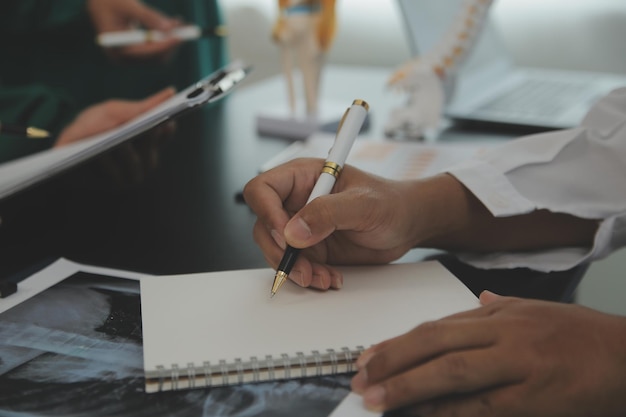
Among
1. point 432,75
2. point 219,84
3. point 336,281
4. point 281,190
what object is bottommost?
point 336,281

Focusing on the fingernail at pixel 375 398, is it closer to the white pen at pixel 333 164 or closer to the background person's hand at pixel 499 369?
the background person's hand at pixel 499 369

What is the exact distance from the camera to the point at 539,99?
1264mm

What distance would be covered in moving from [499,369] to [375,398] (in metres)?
0.08

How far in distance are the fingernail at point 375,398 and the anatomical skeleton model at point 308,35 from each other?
78 cm

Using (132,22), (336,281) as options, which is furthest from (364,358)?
(132,22)

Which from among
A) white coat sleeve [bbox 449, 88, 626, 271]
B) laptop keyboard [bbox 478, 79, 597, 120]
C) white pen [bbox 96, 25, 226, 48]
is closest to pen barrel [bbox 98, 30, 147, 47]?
white pen [bbox 96, 25, 226, 48]

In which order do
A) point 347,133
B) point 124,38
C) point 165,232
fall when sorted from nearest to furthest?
point 347,133
point 165,232
point 124,38

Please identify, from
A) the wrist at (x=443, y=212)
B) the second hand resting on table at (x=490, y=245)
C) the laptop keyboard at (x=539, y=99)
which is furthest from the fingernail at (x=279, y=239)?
the laptop keyboard at (x=539, y=99)

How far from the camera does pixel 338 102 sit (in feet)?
4.19

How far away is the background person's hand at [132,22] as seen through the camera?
1321 mm

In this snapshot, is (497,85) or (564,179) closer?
(564,179)

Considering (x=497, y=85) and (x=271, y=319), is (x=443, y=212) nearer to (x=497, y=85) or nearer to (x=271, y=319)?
(x=271, y=319)

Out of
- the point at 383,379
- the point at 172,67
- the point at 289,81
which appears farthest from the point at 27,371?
the point at 172,67

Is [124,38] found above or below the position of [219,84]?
above
